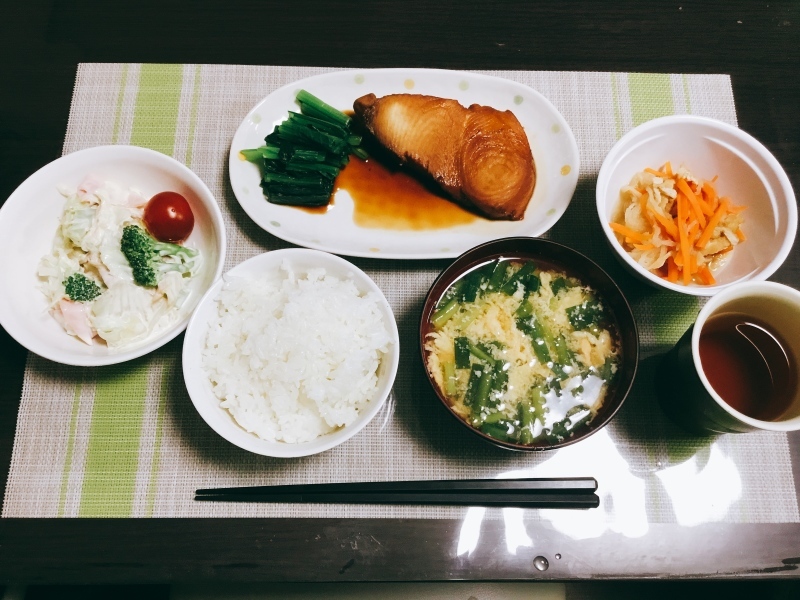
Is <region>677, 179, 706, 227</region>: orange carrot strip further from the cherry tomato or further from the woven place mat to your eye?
the cherry tomato

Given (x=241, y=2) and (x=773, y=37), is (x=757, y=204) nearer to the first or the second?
(x=773, y=37)

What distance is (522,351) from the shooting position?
74.9 inches

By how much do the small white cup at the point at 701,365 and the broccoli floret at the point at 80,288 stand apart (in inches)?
83.6

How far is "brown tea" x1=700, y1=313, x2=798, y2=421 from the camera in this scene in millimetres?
1761

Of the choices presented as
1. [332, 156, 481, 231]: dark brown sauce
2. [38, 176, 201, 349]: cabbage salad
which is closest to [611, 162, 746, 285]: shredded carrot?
[332, 156, 481, 231]: dark brown sauce

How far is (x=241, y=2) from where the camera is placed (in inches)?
104

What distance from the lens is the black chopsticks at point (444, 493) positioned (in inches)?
73.2

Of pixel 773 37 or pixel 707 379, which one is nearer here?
pixel 707 379

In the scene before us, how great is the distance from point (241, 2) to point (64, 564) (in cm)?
255

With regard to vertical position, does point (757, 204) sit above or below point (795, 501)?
above

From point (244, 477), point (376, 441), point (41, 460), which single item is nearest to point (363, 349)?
point (376, 441)

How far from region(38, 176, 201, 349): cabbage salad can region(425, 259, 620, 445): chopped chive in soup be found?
1.04 meters

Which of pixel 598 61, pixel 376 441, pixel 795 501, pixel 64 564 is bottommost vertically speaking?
pixel 64 564

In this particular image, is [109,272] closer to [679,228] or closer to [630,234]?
[630,234]
